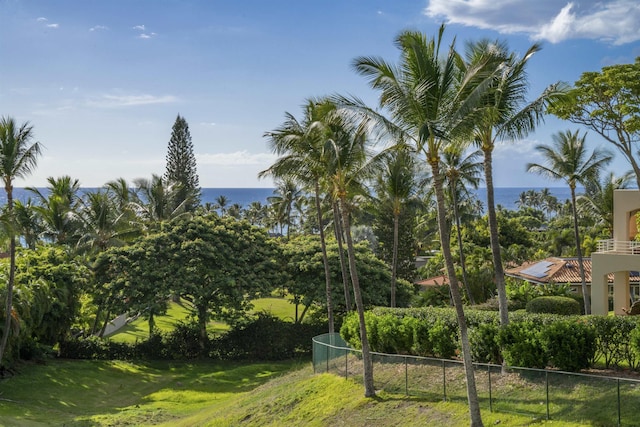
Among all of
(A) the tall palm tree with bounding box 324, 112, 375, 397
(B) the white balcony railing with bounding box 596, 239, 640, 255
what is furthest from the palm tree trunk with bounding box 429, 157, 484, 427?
(B) the white balcony railing with bounding box 596, 239, 640, 255

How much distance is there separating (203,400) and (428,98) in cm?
1842

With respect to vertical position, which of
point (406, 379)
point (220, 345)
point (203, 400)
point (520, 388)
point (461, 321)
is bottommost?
point (203, 400)

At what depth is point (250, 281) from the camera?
35969 millimetres

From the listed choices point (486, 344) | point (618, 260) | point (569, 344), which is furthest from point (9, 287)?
point (618, 260)

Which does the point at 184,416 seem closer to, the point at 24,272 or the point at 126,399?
the point at 126,399

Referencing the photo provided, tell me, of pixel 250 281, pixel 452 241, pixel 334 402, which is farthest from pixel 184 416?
pixel 452 241

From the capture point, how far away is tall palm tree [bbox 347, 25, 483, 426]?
50.8ft

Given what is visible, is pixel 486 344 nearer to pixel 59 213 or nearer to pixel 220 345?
pixel 220 345

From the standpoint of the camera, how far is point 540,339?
1677 centimetres

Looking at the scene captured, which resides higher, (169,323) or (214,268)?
(214,268)

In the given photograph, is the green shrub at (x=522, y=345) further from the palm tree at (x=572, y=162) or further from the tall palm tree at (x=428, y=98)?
the palm tree at (x=572, y=162)

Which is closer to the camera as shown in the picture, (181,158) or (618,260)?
(618,260)

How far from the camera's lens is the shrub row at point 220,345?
36750 millimetres

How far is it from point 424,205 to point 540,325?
27112mm
